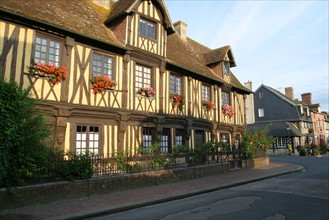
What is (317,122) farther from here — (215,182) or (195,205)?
(195,205)

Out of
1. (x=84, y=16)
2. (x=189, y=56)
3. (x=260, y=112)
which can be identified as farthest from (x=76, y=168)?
(x=260, y=112)

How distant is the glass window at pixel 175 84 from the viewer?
1573cm

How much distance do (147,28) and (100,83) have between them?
457cm

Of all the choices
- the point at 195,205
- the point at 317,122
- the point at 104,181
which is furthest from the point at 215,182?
the point at 317,122

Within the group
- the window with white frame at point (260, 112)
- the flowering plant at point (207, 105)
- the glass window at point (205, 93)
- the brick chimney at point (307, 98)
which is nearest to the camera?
the flowering plant at point (207, 105)

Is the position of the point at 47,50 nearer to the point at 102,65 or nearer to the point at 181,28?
the point at 102,65

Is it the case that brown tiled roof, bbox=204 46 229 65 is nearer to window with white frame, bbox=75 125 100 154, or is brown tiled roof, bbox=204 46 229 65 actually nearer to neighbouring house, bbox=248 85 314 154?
window with white frame, bbox=75 125 100 154

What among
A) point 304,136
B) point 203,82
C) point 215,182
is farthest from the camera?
point 304,136

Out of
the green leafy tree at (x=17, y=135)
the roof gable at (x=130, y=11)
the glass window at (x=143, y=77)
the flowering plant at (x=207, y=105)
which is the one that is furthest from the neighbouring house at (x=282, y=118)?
the green leafy tree at (x=17, y=135)

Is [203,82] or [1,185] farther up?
[203,82]

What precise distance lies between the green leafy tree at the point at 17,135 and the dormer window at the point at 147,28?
7.68m

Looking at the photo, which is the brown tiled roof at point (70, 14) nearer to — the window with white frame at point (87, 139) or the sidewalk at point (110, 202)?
the window with white frame at point (87, 139)

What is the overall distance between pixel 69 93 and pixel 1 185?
455 centimetres

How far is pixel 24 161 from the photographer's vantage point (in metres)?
7.65
